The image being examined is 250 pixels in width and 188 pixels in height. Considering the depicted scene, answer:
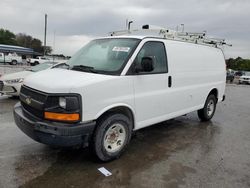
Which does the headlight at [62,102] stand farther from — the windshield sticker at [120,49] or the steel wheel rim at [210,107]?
the steel wheel rim at [210,107]

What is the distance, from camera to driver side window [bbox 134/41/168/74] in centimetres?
417

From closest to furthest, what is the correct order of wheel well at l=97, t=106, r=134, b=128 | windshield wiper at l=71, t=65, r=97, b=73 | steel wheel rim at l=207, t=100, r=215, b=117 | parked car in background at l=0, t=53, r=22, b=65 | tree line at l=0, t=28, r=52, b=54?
1. wheel well at l=97, t=106, r=134, b=128
2. windshield wiper at l=71, t=65, r=97, b=73
3. steel wheel rim at l=207, t=100, r=215, b=117
4. parked car in background at l=0, t=53, r=22, b=65
5. tree line at l=0, t=28, r=52, b=54

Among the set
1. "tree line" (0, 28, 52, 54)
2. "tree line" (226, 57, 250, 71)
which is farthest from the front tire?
"tree line" (0, 28, 52, 54)

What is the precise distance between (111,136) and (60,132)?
38.1 inches

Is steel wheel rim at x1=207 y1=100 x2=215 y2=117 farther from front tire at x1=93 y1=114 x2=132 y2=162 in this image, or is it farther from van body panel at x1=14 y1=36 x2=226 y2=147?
front tire at x1=93 y1=114 x2=132 y2=162

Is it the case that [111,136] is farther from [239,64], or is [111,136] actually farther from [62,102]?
[239,64]

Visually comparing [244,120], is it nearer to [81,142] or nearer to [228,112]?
[228,112]

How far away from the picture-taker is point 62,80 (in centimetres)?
336

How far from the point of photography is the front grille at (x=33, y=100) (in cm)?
331

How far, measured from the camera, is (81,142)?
10.9 ft

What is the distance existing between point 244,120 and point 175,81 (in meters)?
3.80

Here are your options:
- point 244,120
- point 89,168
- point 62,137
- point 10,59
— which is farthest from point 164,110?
point 10,59

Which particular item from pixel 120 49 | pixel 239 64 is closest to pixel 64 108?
Result: pixel 120 49

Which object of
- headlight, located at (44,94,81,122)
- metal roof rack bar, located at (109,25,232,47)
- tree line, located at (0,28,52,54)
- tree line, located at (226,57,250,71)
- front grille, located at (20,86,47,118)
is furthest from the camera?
tree line, located at (0,28,52,54)
